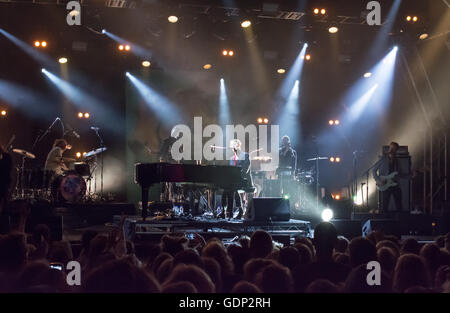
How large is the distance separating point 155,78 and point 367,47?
683 centimetres

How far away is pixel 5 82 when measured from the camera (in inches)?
576

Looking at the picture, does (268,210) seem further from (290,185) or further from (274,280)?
(274,280)

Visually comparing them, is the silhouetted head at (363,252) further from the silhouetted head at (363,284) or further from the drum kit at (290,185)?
the drum kit at (290,185)

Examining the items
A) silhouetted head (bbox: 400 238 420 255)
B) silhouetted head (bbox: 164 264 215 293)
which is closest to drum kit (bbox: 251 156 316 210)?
silhouetted head (bbox: 400 238 420 255)

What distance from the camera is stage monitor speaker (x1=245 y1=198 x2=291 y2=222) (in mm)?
9070

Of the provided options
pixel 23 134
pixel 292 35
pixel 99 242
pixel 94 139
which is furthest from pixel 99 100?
pixel 99 242

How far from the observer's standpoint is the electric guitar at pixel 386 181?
1209 centimetres

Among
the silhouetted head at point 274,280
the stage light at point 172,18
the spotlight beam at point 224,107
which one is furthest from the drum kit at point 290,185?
the silhouetted head at point 274,280

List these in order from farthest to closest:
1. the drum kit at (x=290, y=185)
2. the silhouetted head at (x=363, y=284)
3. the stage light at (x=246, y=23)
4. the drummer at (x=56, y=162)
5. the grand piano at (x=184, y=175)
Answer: the drum kit at (x=290, y=185) → the stage light at (x=246, y=23) → the drummer at (x=56, y=162) → the grand piano at (x=184, y=175) → the silhouetted head at (x=363, y=284)

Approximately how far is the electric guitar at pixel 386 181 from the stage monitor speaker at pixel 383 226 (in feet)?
7.30

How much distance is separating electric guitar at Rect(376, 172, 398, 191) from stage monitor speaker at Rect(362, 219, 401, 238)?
7.30 ft

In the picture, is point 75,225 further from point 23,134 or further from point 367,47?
point 367,47

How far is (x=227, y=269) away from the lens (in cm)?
372

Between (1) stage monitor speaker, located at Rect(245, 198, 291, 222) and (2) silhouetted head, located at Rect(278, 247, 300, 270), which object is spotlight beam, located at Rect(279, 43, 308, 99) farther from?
(2) silhouetted head, located at Rect(278, 247, 300, 270)
